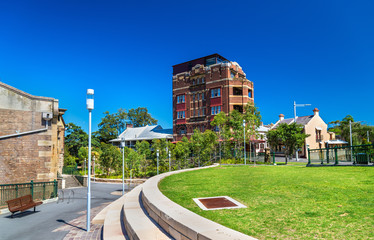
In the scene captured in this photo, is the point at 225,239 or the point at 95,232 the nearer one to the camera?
the point at 225,239

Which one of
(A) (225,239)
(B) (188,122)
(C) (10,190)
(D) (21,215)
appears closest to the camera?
(A) (225,239)

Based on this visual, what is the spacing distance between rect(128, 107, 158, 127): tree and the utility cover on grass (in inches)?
3084

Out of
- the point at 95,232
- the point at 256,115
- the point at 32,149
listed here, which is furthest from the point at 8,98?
the point at 256,115

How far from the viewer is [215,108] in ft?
147

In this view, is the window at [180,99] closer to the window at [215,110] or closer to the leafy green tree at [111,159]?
the window at [215,110]

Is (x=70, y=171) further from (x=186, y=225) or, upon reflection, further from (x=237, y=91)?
(x=186, y=225)

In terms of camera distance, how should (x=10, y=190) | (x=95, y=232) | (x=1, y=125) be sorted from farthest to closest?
(x=1, y=125), (x=10, y=190), (x=95, y=232)

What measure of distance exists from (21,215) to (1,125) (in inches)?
300

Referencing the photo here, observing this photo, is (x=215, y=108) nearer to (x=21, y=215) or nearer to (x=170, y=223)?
(x=21, y=215)

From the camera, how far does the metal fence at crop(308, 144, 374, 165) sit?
1508 cm

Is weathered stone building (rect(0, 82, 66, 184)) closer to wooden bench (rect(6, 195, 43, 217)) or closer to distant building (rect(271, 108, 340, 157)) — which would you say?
wooden bench (rect(6, 195, 43, 217))

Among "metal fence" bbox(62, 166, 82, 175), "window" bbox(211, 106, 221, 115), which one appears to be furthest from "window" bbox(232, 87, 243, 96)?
"metal fence" bbox(62, 166, 82, 175)

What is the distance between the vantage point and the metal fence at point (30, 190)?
14.6 meters

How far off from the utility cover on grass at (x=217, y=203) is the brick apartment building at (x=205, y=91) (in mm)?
36610
